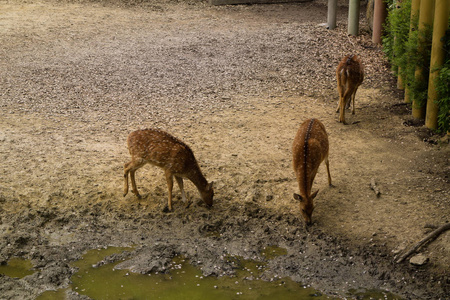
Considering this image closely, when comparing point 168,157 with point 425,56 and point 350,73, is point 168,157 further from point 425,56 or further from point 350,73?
point 425,56

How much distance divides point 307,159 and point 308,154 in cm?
7

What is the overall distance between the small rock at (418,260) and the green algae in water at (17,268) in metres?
4.16

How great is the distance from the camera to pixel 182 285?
5.93 m

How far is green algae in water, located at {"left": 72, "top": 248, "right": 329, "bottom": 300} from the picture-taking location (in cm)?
573

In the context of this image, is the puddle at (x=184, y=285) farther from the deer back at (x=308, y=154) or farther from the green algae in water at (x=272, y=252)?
the deer back at (x=308, y=154)

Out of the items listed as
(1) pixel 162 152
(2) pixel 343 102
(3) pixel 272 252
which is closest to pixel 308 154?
(3) pixel 272 252

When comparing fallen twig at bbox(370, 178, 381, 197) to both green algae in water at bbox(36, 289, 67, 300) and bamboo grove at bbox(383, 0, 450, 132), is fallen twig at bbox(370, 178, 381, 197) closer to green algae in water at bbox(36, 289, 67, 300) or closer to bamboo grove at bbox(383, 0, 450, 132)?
bamboo grove at bbox(383, 0, 450, 132)

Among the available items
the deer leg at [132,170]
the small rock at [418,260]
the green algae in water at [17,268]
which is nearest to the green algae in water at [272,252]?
the small rock at [418,260]

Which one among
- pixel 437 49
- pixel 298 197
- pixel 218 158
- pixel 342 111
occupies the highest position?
pixel 437 49

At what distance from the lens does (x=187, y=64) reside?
494 inches

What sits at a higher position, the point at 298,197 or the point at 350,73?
the point at 350,73

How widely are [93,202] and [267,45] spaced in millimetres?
7603

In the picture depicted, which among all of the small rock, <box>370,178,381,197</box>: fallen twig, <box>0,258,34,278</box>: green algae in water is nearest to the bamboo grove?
<box>370,178,381,197</box>: fallen twig

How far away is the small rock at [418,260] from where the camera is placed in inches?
234
